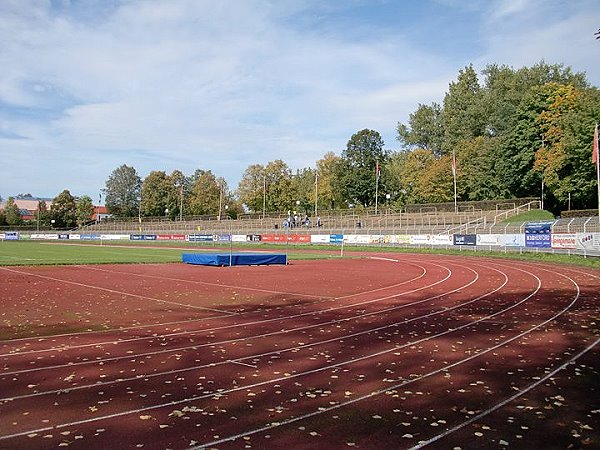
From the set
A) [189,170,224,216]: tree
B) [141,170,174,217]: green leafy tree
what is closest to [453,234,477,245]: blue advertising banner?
[189,170,224,216]: tree

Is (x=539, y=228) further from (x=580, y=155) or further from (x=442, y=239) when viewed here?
(x=580, y=155)

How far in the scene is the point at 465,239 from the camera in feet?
155

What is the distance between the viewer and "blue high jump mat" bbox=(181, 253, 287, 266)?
116 feet

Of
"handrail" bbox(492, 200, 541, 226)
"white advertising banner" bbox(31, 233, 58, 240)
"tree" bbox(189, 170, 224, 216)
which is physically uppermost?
"tree" bbox(189, 170, 224, 216)

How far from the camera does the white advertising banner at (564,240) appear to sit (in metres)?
36.4

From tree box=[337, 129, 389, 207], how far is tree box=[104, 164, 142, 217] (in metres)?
74.3

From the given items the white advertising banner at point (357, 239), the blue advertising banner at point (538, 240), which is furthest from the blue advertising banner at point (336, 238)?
the blue advertising banner at point (538, 240)

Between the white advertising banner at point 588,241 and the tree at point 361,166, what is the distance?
198 ft

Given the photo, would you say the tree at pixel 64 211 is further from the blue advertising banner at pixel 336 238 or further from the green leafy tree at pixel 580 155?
the green leafy tree at pixel 580 155

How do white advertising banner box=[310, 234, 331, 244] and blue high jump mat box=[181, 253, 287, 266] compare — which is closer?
blue high jump mat box=[181, 253, 287, 266]

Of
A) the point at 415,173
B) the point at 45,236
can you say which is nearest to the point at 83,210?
the point at 45,236

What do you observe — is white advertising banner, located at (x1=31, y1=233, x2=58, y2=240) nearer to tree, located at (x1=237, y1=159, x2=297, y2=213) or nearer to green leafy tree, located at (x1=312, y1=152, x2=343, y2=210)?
tree, located at (x1=237, y1=159, x2=297, y2=213)

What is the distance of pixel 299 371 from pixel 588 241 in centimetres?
3256

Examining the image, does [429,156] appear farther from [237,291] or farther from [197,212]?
[237,291]
